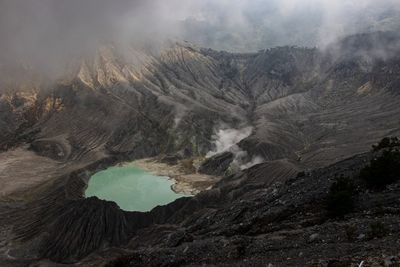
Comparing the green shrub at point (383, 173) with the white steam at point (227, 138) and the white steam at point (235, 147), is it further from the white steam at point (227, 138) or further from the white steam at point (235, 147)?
the white steam at point (227, 138)

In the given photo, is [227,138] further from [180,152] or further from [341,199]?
[341,199]

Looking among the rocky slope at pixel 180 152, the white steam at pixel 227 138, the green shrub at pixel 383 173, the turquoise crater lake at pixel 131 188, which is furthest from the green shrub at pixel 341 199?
the white steam at pixel 227 138

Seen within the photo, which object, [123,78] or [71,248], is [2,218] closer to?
[71,248]

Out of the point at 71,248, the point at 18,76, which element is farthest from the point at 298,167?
the point at 18,76

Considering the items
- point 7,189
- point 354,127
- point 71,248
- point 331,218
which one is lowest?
point 331,218

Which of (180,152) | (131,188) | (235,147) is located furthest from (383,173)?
(180,152)
